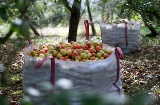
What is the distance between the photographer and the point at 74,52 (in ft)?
10.4

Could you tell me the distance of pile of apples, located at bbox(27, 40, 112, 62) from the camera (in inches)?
123

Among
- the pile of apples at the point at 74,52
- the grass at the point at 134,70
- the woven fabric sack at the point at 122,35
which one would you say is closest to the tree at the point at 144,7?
the pile of apples at the point at 74,52

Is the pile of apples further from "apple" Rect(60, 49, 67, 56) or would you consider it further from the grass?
the grass

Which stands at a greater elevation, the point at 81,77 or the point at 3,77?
the point at 3,77

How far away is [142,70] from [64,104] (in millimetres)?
5193

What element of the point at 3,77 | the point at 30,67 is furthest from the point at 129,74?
the point at 3,77

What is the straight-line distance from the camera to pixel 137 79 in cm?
491

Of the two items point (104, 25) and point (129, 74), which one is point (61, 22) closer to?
point (104, 25)

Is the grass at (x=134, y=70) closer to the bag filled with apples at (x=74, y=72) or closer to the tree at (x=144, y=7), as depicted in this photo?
the bag filled with apples at (x=74, y=72)

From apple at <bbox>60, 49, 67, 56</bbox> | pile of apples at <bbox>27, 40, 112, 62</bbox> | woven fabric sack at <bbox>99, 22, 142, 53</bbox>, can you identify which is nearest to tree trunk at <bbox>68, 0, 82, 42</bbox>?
woven fabric sack at <bbox>99, 22, 142, 53</bbox>

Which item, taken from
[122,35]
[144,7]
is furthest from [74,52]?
[122,35]

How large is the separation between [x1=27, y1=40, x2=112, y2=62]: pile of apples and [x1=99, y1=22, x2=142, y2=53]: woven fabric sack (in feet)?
13.4

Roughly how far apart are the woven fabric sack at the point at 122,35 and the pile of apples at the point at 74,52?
160 inches

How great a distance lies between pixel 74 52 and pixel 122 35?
4.62 metres
